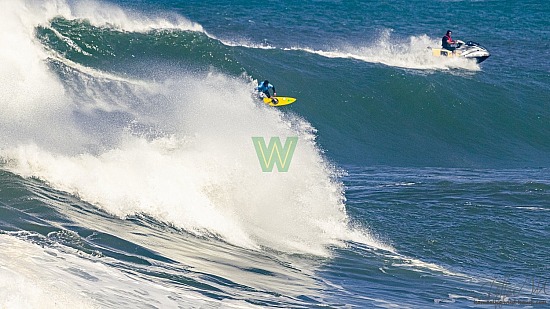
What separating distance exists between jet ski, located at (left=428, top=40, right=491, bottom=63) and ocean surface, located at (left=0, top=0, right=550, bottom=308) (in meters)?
0.35

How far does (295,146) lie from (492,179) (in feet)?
18.5

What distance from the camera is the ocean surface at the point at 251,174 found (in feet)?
36.3

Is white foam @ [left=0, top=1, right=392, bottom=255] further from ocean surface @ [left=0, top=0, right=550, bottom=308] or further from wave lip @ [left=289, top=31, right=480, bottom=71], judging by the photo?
wave lip @ [left=289, top=31, right=480, bottom=71]

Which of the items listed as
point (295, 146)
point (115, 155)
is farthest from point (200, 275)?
point (295, 146)

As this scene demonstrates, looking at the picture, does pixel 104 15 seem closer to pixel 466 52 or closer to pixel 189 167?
pixel 466 52

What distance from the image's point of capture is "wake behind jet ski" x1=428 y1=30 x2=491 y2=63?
110ft

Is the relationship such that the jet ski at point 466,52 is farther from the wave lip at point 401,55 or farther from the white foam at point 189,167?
the white foam at point 189,167

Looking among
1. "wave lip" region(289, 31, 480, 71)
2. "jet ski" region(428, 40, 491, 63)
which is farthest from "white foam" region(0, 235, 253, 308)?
"jet ski" region(428, 40, 491, 63)

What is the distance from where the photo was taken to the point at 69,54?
86.7 feet

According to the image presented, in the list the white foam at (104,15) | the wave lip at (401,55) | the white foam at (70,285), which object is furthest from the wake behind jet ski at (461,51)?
the white foam at (70,285)

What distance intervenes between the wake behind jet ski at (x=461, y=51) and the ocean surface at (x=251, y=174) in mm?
365

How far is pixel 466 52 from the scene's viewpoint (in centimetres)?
3369

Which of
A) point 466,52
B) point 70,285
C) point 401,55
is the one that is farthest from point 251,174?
point 401,55

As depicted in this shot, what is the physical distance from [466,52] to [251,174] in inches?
787
